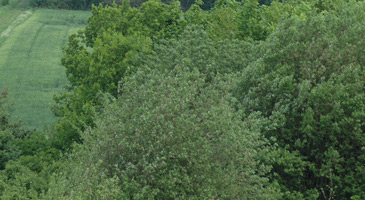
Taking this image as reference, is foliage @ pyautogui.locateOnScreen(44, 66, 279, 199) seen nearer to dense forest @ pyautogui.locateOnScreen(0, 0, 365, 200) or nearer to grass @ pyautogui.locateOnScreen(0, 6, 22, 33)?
dense forest @ pyautogui.locateOnScreen(0, 0, 365, 200)

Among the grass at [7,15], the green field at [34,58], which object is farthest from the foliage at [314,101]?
the grass at [7,15]

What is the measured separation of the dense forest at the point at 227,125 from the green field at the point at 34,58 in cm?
2341

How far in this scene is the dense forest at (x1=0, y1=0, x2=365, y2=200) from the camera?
16.7 metres

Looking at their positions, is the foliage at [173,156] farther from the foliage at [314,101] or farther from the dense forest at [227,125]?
the foliage at [314,101]

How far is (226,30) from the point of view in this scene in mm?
38281

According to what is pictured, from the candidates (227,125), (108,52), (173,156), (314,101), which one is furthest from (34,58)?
(173,156)

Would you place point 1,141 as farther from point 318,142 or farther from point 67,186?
point 318,142

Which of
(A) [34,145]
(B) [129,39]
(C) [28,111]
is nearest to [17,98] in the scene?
(C) [28,111]

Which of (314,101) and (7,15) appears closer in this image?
(314,101)

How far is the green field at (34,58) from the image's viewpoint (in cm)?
6250

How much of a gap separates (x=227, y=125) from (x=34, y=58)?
7690 cm

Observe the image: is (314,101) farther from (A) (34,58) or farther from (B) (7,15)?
(B) (7,15)

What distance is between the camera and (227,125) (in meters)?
17.7

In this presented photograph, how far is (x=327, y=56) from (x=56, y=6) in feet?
389
